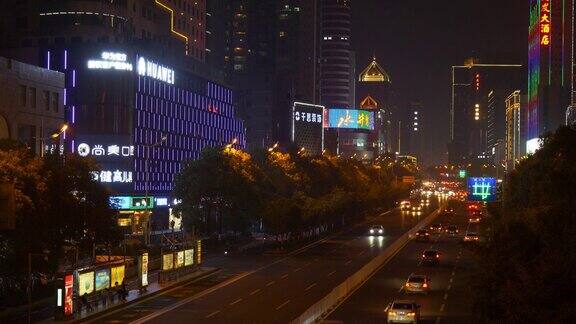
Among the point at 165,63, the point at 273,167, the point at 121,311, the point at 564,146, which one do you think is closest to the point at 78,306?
the point at 121,311

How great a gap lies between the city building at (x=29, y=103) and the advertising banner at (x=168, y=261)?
38.9 ft

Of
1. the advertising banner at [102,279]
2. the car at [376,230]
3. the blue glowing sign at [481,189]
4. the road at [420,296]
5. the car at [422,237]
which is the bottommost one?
the road at [420,296]

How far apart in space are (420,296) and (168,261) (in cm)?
1847

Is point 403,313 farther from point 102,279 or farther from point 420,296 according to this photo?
point 102,279

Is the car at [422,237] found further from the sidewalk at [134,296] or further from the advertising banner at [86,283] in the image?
the advertising banner at [86,283]

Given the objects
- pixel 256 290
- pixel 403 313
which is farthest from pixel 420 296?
pixel 403 313

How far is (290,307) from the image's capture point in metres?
56.6

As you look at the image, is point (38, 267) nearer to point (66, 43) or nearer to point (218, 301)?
point (218, 301)

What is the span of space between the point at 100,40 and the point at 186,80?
1079 inches

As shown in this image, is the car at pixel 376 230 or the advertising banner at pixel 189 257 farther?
the car at pixel 376 230

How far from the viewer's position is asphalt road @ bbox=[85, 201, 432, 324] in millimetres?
53312

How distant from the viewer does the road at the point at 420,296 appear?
172 ft

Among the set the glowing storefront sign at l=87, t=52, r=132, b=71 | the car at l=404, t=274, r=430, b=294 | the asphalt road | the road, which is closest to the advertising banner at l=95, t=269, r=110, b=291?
the asphalt road

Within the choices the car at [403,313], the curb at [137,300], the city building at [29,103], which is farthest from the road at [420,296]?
the city building at [29,103]
